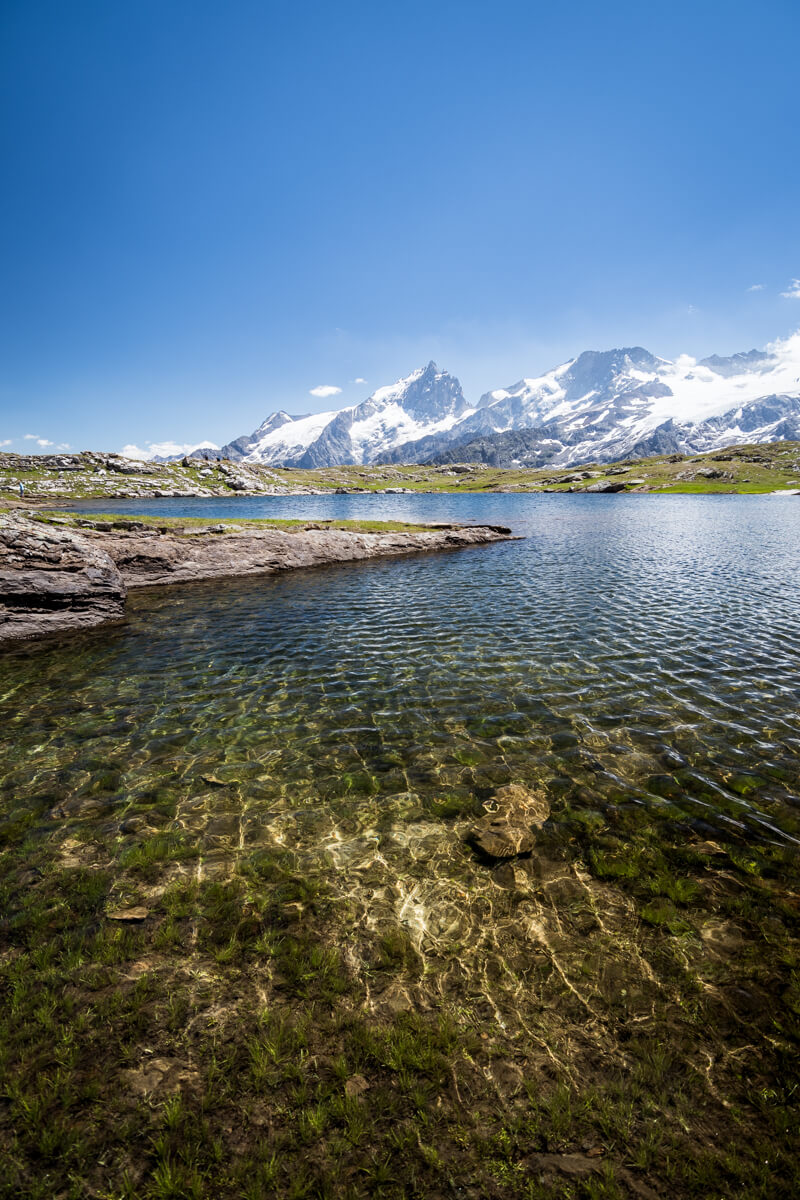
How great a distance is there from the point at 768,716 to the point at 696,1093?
1347cm

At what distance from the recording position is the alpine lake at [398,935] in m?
5.45

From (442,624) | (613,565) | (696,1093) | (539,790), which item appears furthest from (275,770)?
(613,565)

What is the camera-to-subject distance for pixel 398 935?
335 inches

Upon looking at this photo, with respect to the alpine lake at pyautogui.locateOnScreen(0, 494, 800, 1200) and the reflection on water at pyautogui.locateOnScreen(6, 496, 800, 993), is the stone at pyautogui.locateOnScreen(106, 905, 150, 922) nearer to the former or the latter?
the alpine lake at pyautogui.locateOnScreen(0, 494, 800, 1200)

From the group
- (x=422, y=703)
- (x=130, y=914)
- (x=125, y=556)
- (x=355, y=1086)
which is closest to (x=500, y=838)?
(x=355, y=1086)

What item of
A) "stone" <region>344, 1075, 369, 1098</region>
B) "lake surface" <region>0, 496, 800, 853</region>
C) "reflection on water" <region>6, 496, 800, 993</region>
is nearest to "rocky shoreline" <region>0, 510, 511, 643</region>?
"lake surface" <region>0, 496, 800, 853</region>

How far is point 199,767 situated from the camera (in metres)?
13.4

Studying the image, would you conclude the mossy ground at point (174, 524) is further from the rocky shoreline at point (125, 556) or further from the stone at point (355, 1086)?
the stone at point (355, 1086)

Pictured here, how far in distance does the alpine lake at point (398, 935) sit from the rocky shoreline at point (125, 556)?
399 inches

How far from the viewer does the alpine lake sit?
5449mm

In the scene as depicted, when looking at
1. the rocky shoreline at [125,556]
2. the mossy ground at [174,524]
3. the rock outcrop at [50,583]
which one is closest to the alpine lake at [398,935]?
the rock outcrop at [50,583]

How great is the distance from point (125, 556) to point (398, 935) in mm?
38184

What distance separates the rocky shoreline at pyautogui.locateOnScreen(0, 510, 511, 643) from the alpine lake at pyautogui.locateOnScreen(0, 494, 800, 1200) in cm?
1013

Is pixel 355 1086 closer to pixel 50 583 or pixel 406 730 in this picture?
pixel 406 730
